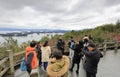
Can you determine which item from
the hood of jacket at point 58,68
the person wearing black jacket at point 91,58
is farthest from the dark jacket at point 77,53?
the hood of jacket at point 58,68

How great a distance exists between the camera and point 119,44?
2303cm

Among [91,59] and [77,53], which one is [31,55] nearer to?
[91,59]

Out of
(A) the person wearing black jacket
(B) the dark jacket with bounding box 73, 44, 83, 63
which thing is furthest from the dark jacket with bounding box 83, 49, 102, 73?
(B) the dark jacket with bounding box 73, 44, 83, 63

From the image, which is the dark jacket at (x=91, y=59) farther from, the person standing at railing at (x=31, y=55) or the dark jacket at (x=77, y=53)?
the dark jacket at (x=77, y=53)

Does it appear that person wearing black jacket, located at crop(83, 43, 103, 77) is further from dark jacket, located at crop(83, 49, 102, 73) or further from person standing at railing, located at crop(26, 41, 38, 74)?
person standing at railing, located at crop(26, 41, 38, 74)

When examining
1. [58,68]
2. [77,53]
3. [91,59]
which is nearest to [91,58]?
[91,59]

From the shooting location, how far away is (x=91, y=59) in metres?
6.44

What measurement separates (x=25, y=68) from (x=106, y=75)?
400 centimetres

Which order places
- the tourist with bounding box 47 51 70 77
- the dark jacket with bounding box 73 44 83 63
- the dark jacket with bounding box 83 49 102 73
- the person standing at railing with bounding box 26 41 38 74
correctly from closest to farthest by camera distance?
the tourist with bounding box 47 51 70 77
the dark jacket with bounding box 83 49 102 73
the person standing at railing with bounding box 26 41 38 74
the dark jacket with bounding box 73 44 83 63

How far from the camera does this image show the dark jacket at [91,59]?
20.7 ft

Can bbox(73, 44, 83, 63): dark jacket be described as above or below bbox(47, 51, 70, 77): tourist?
below

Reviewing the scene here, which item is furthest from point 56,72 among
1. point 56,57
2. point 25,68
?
point 25,68

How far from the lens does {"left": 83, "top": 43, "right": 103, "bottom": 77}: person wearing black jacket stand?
6.31 meters

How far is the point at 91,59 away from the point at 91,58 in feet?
0.15
